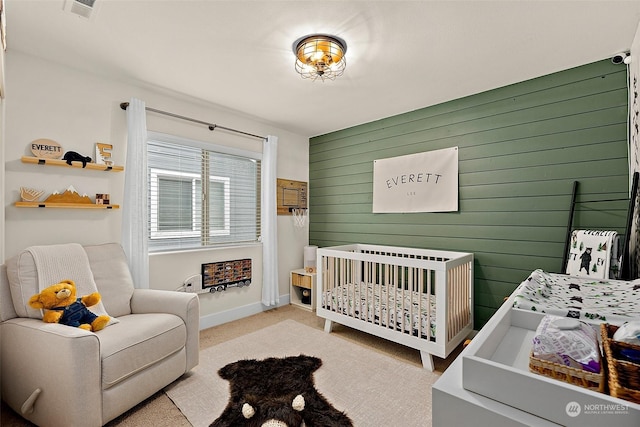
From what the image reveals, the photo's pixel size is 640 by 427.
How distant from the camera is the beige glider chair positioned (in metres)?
1.55

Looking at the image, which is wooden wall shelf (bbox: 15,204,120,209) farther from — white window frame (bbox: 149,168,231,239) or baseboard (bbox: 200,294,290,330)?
baseboard (bbox: 200,294,290,330)

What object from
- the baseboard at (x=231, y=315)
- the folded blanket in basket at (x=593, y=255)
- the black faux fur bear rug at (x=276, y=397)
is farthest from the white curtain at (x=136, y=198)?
the folded blanket in basket at (x=593, y=255)

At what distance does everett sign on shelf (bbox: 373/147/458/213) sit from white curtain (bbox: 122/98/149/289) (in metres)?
2.44

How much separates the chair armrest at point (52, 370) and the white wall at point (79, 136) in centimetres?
83

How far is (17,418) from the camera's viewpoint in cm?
178

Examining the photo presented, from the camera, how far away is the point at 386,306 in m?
2.63

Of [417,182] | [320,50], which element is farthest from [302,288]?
[320,50]

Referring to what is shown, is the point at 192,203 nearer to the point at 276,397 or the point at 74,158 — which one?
the point at 74,158

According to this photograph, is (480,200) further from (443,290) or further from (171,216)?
(171,216)

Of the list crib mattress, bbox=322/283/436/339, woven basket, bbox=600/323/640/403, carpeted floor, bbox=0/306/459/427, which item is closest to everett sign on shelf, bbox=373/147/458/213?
crib mattress, bbox=322/283/436/339

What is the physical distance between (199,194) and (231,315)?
140 cm

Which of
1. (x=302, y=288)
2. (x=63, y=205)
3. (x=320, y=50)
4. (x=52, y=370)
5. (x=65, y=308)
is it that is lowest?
(x=302, y=288)

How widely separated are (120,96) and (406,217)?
3022mm

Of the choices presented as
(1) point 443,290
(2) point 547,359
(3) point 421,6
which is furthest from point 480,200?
(2) point 547,359
